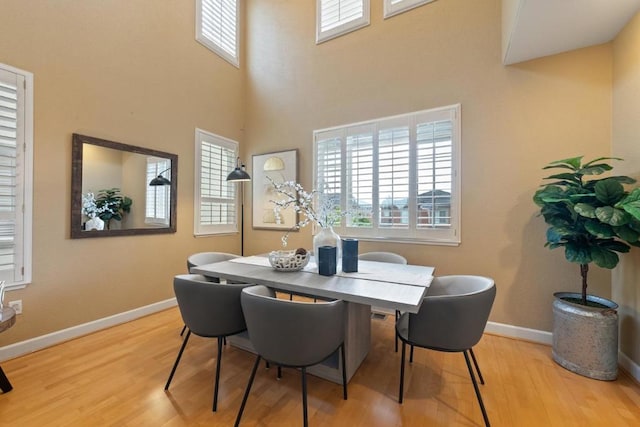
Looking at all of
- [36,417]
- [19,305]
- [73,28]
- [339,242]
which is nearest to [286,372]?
[339,242]

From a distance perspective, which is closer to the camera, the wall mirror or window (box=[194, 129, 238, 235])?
the wall mirror

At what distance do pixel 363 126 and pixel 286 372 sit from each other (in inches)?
111

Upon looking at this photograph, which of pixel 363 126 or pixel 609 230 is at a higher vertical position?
pixel 363 126

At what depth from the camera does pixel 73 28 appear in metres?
2.54

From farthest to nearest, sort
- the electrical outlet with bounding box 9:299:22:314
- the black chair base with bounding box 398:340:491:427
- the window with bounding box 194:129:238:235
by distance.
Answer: the window with bounding box 194:129:238:235
the electrical outlet with bounding box 9:299:22:314
the black chair base with bounding box 398:340:491:427

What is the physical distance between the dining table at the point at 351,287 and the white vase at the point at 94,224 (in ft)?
4.28

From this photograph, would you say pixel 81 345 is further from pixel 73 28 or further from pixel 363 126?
pixel 363 126

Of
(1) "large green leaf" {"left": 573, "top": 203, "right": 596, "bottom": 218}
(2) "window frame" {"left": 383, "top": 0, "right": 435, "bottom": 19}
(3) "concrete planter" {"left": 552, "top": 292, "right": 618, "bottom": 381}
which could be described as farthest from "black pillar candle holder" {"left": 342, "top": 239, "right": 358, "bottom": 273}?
(2) "window frame" {"left": 383, "top": 0, "right": 435, "bottom": 19}

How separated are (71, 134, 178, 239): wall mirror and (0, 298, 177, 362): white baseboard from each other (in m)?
0.89

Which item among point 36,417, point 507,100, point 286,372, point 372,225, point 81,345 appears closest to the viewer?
point 36,417

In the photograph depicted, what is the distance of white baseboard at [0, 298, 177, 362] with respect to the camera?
86.5 inches

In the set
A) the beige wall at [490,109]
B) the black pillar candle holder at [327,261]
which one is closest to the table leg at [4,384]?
the black pillar candle holder at [327,261]

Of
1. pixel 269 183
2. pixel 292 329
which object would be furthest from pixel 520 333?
pixel 269 183

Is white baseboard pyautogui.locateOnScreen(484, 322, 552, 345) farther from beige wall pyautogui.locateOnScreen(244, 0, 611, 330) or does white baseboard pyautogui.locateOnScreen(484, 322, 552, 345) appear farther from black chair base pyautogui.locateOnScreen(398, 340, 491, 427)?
black chair base pyautogui.locateOnScreen(398, 340, 491, 427)
